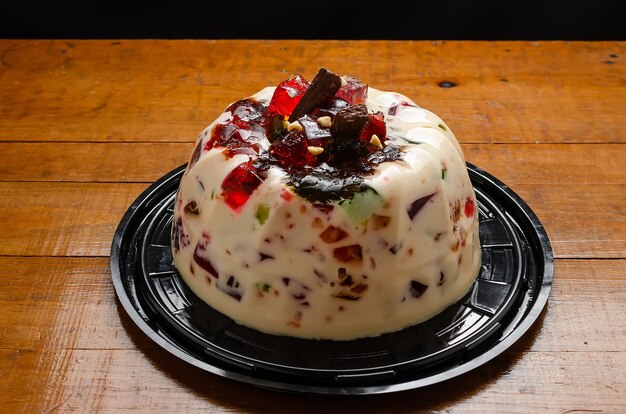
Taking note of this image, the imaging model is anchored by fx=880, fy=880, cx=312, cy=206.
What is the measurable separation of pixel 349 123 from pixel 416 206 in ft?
0.71

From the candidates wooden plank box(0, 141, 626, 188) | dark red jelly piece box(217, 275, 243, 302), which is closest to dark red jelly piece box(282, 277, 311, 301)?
dark red jelly piece box(217, 275, 243, 302)

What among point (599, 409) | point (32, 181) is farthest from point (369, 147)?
point (32, 181)

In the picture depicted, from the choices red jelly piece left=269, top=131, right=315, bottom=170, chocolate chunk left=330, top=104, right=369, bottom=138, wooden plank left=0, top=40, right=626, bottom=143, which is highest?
chocolate chunk left=330, top=104, right=369, bottom=138

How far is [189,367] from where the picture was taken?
1770 mm

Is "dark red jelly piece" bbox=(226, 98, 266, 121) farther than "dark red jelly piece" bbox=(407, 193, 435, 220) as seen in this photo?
Yes

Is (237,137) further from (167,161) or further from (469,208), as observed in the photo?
(167,161)

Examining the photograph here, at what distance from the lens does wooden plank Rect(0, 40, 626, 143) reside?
264 centimetres

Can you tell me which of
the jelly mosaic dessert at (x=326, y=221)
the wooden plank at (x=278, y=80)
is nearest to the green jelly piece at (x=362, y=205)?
the jelly mosaic dessert at (x=326, y=221)

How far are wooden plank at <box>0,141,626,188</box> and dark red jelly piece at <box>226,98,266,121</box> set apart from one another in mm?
498

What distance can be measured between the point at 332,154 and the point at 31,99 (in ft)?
4.53
